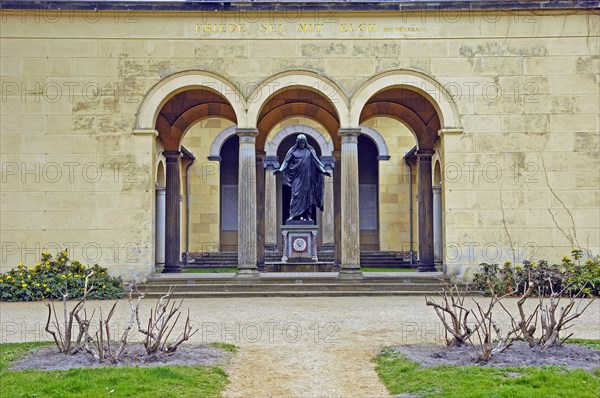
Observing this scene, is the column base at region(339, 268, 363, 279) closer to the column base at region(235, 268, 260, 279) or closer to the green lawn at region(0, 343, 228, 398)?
the column base at region(235, 268, 260, 279)

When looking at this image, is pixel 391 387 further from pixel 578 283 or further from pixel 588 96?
pixel 588 96

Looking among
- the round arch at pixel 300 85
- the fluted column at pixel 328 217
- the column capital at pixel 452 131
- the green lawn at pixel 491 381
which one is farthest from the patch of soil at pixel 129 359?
the fluted column at pixel 328 217

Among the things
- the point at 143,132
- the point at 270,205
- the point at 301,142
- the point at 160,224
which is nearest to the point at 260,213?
the point at 301,142

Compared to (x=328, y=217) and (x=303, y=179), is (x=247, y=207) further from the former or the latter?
(x=328, y=217)

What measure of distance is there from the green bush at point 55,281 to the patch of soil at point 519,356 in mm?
9162

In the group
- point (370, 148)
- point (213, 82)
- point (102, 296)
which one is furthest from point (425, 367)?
point (370, 148)

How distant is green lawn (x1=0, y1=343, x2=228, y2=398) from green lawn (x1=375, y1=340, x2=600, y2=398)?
6.44 feet

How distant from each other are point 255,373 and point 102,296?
344 inches

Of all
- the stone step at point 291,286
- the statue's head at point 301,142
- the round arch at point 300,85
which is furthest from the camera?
the statue's head at point 301,142

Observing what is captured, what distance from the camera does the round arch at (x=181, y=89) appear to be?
16359 mm

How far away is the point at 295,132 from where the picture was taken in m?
28.2

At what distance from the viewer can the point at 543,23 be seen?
16.6 m

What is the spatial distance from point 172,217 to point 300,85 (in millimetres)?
6550

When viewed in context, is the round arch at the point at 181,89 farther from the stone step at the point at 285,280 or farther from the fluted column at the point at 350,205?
the stone step at the point at 285,280
